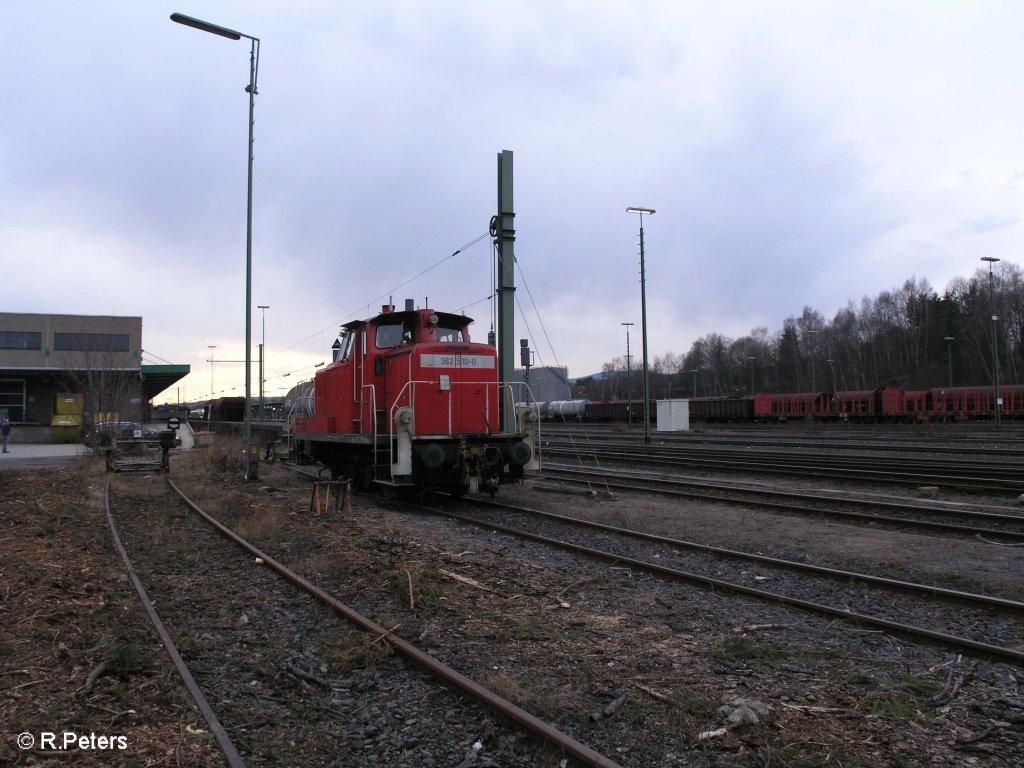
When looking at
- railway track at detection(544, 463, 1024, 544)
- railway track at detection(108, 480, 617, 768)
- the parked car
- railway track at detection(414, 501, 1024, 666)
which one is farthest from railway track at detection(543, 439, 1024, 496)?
the parked car

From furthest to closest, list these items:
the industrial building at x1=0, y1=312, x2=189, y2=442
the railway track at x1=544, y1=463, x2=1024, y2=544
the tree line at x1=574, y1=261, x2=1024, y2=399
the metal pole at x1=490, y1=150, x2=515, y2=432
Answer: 1. the tree line at x1=574, y1=261, x2=1024, y2=399
2. the industrial building at x1=0, y1=312, x2=189, y2=442
3. the metal pole at x1=490, y1=150, x2=515, y2=432
4. the railway track at x1=544, y1=463, x2=1024, y2=544

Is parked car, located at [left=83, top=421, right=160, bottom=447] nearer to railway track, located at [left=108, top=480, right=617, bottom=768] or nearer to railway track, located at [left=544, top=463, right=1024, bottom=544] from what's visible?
railway track, located at [left=544, top=463, right=1024, bottom=544]

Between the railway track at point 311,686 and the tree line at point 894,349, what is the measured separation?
56.8 meters

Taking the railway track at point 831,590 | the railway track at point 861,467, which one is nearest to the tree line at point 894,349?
the railway track at point 861,467

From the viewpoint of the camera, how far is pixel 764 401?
185 feet

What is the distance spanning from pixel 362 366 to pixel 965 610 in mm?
9854

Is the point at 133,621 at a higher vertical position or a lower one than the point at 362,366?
lower

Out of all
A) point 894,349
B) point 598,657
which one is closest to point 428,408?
point 598,657

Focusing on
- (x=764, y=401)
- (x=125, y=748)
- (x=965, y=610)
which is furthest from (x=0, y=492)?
(x=764, y=401)

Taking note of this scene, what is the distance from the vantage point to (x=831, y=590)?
21.5 feet

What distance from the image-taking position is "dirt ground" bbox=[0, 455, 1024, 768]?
11.4 ft

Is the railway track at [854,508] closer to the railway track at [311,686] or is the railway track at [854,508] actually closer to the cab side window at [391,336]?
the cab side window at [391,336]

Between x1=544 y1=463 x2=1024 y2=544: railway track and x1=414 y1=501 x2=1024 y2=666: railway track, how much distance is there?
3503 mm

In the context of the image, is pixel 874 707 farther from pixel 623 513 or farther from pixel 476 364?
pixel 476 364
